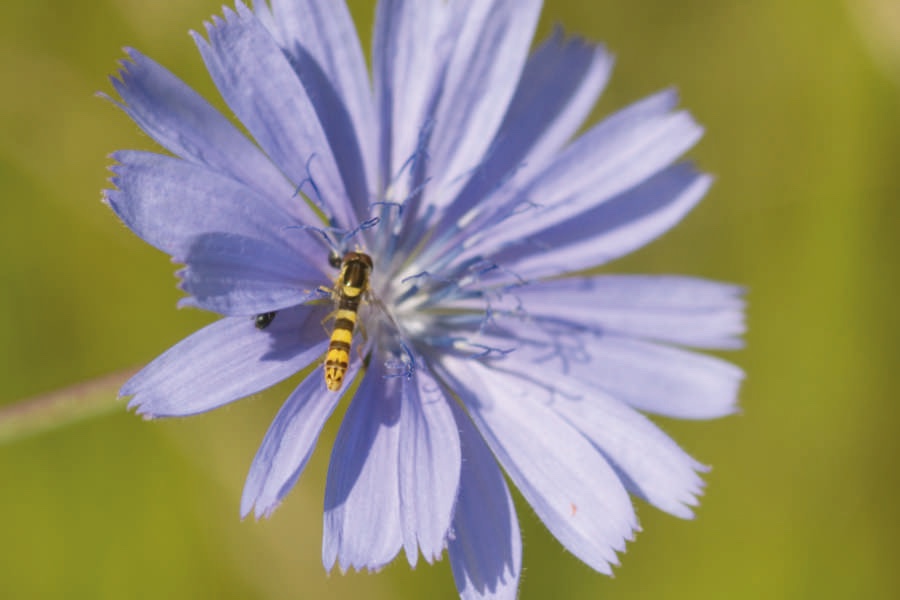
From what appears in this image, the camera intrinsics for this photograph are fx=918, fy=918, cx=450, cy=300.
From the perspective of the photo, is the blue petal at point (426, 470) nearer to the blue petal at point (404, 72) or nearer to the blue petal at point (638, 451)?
the blue petal at point (638, 451)

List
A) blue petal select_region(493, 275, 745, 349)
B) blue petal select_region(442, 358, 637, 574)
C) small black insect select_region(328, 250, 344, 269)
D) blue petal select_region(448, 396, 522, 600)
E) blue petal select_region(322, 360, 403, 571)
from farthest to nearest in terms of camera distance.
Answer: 1. blue petal select_region(493, 275, 745, 349)
2. small black insect select_region(328, 250, 344, 269)
3. blue petal select_region(442, 358, 637, 574)
4. blue petal select_region(448, 396, 522, 600)
5. blue petal select_region(322, 360, 403, 571)

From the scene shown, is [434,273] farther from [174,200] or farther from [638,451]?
[174,200]

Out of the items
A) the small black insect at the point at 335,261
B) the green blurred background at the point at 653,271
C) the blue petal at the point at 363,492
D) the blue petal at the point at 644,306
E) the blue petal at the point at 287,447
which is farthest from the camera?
the green blurred background at the point at 653,271

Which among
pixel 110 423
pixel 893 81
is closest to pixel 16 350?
pixel 110 423

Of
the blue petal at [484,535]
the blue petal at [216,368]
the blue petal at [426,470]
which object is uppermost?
the blue petal at [216,368]

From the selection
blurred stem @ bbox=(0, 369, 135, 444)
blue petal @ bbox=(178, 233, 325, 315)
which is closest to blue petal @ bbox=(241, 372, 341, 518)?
blue petal @ bbox=(178, 233, 325, 315)

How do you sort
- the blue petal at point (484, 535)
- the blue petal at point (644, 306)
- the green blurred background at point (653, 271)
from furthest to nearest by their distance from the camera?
the green blurred background at point (653, 271)
the blue petal at point (644, 306)
the blue petal at point (484, 535)

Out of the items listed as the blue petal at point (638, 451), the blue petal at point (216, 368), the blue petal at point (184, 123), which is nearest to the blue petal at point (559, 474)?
the blue petal at point (638, 451)

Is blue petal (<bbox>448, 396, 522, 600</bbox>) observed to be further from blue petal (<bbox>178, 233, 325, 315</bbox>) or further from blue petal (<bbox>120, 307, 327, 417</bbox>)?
blue petal (<bbox>178, 233, 325, 315</bbox>)
